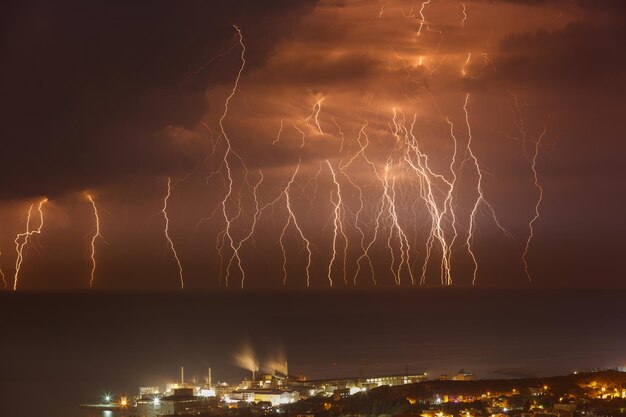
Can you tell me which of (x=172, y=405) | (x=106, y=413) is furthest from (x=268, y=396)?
(x=106, y=413)

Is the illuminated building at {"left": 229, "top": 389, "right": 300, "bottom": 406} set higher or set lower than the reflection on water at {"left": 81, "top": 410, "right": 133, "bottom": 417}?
higher

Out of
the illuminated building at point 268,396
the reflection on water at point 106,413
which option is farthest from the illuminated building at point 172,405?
the illuminated building at point 268,396

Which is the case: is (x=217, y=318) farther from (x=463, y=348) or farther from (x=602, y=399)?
(x=602, y=399)

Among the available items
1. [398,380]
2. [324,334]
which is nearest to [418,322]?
[324,334]

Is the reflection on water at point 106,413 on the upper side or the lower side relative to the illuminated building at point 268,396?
lower

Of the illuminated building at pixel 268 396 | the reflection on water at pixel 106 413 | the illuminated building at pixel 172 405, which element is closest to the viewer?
the illuminated building at pixel 172 405

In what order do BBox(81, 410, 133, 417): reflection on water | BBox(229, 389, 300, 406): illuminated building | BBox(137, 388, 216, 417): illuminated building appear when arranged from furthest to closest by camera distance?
1. BBox(81, 410, 133, 417): reflection on water
2. BBox(229, 389, 300, 406): illuminated building
3. BBox(137, 388, 216, 417): illuminated building

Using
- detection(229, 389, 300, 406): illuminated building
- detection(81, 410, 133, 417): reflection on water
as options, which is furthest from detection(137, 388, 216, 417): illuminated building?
→ detection(229, 389, 300, 406): illuminated building

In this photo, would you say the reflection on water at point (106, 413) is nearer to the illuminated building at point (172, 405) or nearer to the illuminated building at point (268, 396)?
the illuminated building at point (172, 405)

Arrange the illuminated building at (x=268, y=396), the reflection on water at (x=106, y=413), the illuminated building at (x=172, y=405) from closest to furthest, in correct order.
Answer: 1. the illuminated building at (x=172, y=405)
2. the illuminated building at (x=268, y=396)
3. the reflection on water at (x=106, y=413)

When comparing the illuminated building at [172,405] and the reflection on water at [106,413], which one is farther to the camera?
the reflection on water at [106,413]

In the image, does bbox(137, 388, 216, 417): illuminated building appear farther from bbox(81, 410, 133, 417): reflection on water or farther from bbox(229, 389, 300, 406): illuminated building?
bbox(229, 389, 300, 406): illuminated building
